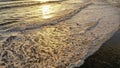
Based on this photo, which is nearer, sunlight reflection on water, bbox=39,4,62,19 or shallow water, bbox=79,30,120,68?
shallow water, bbox=79,30,120,68

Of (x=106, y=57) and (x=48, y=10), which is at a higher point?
(x=48, y=10)

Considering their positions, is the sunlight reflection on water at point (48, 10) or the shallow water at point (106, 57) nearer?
the shallow water at point (106, 57)

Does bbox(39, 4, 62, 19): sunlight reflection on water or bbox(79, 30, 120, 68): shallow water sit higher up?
bbox(39, 4, 62, 19): sunlight reflection on water

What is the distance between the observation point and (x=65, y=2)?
1355 cm

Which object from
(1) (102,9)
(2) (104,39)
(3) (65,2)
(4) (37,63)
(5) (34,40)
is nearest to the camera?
(4) (37,63)

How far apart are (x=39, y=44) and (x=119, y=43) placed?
2.73 m

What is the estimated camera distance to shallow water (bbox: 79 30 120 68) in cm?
569

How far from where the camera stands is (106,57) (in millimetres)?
6125

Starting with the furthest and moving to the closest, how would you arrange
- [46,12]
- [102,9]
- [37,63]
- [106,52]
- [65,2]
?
[65,2] → [102,9] → [46,12] → [106,52] → [37,63]

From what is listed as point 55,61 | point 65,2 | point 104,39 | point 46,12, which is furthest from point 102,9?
point 55,61

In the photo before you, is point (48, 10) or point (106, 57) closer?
point (106, 57)

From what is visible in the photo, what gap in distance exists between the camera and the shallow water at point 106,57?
5.69 m

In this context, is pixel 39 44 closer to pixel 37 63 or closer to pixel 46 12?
pixel 37 63

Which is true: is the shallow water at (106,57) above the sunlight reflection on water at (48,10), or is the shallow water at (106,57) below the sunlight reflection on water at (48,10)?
below
